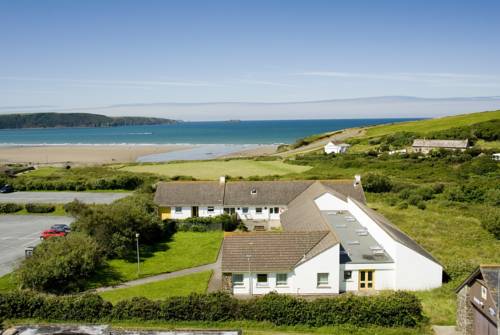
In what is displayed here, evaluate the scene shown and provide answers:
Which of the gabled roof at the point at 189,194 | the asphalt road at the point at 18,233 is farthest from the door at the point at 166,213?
the asphalt road at the point at 18,233

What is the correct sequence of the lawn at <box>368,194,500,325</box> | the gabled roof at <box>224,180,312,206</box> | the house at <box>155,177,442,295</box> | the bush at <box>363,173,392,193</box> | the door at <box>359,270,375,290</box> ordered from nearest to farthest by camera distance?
the lawn at <box>368,194,500,325</box>
the house at <box>155,177,442,295</box>
the door at <box>359,270,375,290</box>
the gabled roof at <box>224,180,312,206</box>
the bush at <box>363,173,392,193</box>

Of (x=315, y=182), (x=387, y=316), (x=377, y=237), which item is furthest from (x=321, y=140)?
(x=387, y=316)

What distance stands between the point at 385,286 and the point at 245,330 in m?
10.7

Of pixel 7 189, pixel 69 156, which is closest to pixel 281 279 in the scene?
pixel 7 189

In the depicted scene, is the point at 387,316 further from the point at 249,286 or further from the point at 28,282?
the point at 28,282

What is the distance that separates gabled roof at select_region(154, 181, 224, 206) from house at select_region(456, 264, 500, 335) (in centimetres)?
2833

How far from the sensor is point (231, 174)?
75750mm

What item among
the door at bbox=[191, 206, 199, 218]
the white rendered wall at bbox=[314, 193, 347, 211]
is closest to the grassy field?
the white rendered wall at bbox=[314, 193, 347, 211]

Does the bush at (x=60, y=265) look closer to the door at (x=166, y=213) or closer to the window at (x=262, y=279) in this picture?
the window at (x=262, y=279)

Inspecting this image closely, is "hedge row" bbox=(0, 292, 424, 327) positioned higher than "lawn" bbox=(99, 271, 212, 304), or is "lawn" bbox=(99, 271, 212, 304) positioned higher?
"hedge row" bbox=(0, 292, 424, 327)

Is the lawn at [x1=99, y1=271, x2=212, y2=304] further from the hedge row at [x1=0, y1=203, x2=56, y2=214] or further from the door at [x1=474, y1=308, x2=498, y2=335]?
the hedge row at [x1=0, y1=203, x2=56, y2=214]

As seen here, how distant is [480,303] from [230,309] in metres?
11.4

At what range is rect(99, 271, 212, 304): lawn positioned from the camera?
87.6ft

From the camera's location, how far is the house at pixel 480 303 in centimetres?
1770
